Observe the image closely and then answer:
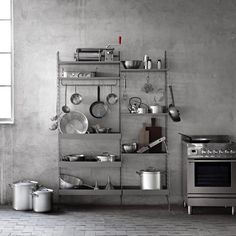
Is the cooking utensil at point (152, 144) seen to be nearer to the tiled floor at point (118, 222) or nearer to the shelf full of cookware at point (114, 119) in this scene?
the shelf full of cookware at point (114, 119)

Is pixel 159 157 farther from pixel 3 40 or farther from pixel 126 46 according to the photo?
pixel 3 40

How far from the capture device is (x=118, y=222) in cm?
529

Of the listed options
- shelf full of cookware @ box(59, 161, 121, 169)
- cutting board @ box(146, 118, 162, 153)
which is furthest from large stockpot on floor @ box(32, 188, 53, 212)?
cutting board @ box(146, 118, 162, 153)

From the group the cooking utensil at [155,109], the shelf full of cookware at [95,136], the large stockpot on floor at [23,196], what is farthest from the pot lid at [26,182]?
the cooking utensil at [155,109]

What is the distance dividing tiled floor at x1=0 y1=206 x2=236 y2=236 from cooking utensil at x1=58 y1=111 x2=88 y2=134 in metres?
1.00

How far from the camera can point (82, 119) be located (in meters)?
6.18

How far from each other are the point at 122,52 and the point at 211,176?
197 cm

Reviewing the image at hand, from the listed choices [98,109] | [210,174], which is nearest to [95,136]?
[98,109]

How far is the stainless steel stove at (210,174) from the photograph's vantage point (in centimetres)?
566

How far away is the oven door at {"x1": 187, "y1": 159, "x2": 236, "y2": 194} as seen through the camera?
566 centimetres

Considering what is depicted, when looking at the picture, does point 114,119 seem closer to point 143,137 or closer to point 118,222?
point 143,137

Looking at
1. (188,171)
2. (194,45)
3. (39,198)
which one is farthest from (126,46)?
(39,198)

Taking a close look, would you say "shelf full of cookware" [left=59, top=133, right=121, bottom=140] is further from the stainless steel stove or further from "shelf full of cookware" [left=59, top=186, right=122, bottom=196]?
the stainless steel stove

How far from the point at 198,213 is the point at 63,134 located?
6.33 ft
